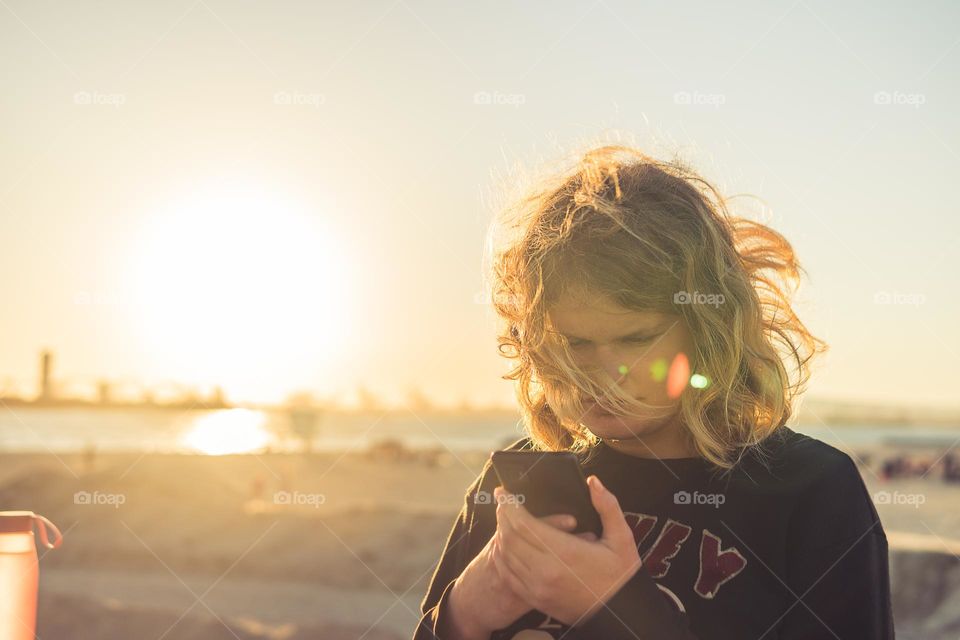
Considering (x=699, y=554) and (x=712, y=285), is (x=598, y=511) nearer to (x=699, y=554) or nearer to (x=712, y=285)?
(x=699, y=554)

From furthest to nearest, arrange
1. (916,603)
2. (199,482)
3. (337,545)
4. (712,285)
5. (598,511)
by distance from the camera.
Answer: (199,482) < (337,545) < (916,603) < (712,285) < (598,511)

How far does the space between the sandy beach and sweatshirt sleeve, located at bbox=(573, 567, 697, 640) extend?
7.15 m

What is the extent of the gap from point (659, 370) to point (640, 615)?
63cm

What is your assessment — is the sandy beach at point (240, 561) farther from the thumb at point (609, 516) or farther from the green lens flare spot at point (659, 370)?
the thumb at point (609, 516)

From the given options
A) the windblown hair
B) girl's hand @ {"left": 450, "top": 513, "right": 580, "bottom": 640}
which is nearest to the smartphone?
girl's hand @ {"left": 450, "top": 513, "right": 580, "bottom": 640}

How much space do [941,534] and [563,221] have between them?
16.6 m

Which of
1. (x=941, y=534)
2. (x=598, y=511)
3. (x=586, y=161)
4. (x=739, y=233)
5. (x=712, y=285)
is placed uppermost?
(x=586, y=161)

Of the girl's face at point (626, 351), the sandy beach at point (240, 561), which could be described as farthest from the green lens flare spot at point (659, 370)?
the sandy beach at point (240, 561)

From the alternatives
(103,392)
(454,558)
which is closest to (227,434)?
(103,392)

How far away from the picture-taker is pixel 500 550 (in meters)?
1.87

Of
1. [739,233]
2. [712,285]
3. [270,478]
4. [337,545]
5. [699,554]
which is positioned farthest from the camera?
[270,478]

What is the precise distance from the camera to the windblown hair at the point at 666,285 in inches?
85.0

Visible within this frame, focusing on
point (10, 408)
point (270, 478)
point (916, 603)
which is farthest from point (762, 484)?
point (10, 408)

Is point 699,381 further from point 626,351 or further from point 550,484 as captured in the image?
point 550,484
